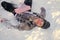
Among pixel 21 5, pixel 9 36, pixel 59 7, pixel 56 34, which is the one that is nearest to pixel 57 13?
pixel 59 7

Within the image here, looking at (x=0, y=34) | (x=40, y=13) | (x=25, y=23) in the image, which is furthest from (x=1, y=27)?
(x=40, y=13)

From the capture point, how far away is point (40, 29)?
145 centimetres

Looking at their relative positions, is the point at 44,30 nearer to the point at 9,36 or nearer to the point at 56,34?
the point at 56,34

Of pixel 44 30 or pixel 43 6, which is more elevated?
pixel 43 6

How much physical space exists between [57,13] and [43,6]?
0.38 feet

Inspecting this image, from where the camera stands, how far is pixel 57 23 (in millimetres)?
1442

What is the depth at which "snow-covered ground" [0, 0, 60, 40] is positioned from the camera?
4.73 feet

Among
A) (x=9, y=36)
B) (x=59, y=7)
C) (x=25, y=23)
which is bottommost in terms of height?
(x=9, y=36)

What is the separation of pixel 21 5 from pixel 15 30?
20 cm

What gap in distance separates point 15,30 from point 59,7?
0.37 meters

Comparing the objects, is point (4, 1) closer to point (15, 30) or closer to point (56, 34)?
point (15, 30)

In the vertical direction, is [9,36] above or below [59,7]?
below

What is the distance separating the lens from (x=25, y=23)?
145cm

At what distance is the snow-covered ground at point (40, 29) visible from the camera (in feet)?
4.73
